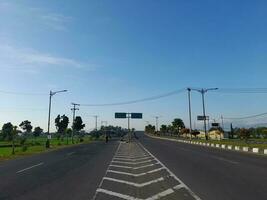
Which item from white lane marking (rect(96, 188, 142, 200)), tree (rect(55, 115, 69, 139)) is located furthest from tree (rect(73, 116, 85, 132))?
white lane marking (rect(96, 188, 142, 200))

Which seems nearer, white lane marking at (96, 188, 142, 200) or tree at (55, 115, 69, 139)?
white lane marking at (96, 188, 142, 200)

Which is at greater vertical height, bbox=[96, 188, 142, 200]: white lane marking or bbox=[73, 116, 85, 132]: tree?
bbox=[73, 116, 85, 132]: tree

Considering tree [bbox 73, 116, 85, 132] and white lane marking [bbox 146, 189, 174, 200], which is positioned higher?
tree [bbox 73, 116, 85, 132]

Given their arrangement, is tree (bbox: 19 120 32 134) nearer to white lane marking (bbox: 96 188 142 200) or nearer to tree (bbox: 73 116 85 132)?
tree (bbox: 73 116 85 132)

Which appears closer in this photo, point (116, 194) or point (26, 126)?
point (116, 194)

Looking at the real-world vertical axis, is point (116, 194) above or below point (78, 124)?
below

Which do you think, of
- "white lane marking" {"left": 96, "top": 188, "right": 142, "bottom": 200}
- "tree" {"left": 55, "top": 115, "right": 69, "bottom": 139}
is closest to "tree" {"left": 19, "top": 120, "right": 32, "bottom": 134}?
"tree" {"left": 55, "top": 115, "right": 69, "bottom": 139}

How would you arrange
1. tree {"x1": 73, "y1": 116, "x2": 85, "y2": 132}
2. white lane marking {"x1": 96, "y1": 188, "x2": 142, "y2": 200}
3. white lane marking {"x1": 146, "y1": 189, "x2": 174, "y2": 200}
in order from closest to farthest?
white lane marking {"x1": 96, "y1": 188, "x2": 142, "y2": 200}
white lane marking {"x1": 146, "y1": 189, "x2": 174, "y2": 200}
tree {"x1": 73, "y1": 116, "x2": 85, "y2": 132}

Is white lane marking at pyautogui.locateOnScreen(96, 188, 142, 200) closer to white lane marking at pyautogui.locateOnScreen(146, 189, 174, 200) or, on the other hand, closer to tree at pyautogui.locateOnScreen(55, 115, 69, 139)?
white lane marking at pyautogui.locateOnScreen(146, 189, 174, 200)

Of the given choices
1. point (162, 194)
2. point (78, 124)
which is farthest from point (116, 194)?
point (78, 124)

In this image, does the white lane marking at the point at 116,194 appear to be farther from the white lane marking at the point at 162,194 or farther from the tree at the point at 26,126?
the tree at the point at 26,126

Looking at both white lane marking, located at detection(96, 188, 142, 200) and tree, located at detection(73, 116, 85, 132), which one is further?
tree, located at detection(73, 116, 85, 132)

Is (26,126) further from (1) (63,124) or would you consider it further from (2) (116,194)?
(2) (116,194)

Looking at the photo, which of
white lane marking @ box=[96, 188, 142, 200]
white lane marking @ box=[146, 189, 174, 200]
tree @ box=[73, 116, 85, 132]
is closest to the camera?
white lane marking @ box=[96, 188, 142, 200]
